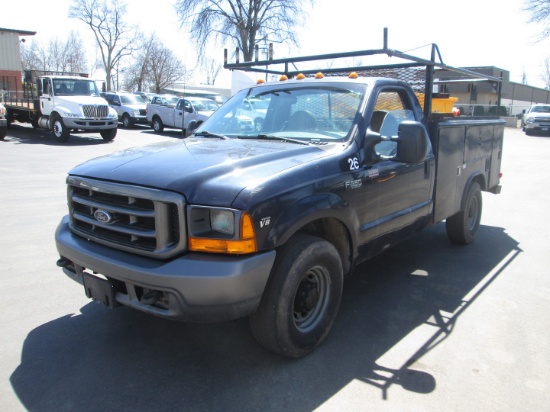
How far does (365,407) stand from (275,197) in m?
1.34

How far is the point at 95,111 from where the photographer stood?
17984 millimetres

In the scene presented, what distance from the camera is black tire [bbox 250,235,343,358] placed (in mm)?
2977

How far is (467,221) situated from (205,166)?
407cm

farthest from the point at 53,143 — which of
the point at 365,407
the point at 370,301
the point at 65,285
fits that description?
the point at 365,407

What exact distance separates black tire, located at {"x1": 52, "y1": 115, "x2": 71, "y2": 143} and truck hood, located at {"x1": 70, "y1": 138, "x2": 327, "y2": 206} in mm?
15729

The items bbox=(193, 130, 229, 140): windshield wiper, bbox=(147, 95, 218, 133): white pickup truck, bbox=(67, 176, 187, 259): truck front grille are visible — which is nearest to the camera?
bbox=(67, 176, 187, 259): truck front grille

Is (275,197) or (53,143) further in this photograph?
(53,143)

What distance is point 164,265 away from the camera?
2742 mm

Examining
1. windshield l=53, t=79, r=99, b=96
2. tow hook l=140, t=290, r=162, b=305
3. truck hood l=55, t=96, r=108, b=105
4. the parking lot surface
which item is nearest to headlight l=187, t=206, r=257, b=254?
tow hook l=140, t=290, r=162, b=305

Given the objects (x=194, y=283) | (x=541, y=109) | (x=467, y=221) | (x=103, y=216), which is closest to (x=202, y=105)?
(x=467, y=221)

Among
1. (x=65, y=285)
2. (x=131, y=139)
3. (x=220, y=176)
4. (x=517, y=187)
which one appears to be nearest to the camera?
(x=220, y=176)

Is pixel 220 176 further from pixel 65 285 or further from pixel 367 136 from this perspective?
pixel 65 285

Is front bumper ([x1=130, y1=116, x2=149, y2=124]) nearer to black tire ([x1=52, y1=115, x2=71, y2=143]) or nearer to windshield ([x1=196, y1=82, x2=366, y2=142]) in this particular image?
black tire ([x1=52, y1=115, x2=71, y2=143])

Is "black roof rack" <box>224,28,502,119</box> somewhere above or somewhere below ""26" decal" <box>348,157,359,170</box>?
above
